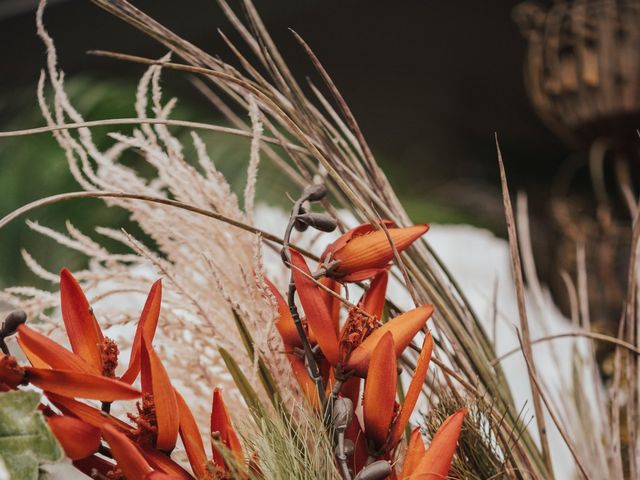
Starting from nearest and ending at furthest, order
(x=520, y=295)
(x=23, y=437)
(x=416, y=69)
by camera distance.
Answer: (x=23, y=437)
(x=520, y=295)
(x=416, y=69)

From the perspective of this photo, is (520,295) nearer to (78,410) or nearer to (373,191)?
(373,191)

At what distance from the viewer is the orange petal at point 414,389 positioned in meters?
0.26

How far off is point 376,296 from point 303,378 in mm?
42

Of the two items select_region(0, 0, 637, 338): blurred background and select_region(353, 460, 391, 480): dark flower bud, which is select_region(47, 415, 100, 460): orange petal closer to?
select_region(353, 460, 391, 480): dark flower bud

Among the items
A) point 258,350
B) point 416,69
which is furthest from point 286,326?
point 416,69

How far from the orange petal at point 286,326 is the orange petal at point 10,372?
0.30ft

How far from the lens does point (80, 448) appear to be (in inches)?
9.5

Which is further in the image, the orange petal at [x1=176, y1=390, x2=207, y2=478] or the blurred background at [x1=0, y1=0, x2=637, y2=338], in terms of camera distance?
the blurred background at [x1=0, y1=0, x2=637, y2=338]

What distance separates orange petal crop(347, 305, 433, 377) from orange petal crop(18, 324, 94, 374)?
0.09m

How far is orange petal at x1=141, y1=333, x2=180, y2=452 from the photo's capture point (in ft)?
0.80

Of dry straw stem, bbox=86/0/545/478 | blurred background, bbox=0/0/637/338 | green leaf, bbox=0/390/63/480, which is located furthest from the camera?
blurred background, bbox=0/0/637/338

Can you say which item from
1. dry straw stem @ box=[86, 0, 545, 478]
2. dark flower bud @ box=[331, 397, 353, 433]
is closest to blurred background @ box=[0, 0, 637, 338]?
dry straw stem @ box=[86, 0, 545, 478]

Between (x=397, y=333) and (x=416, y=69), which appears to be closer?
(x=397, y=333)

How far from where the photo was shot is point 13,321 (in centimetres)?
24
